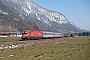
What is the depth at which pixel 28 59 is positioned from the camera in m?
28.2

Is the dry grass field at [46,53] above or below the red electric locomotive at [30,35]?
below

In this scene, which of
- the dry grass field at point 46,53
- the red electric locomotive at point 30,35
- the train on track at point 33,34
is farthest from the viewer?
the train on track at point 33,34

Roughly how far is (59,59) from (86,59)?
3.36 m

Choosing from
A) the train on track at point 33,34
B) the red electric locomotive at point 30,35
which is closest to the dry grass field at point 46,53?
the red electric locomotive at point 30,35

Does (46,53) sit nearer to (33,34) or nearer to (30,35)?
(30,35)

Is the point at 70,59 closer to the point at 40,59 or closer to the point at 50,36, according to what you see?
the point at 40,59

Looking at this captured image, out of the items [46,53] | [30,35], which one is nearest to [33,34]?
[30,35]

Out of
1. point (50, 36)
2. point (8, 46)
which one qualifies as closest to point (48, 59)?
point (8, 46)

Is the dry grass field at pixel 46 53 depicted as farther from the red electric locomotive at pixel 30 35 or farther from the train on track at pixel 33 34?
the train on track at pixel 33 34

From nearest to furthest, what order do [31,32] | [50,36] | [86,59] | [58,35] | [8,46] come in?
[86,59] < [8,46] < [31,32] < [50,36] < [58,35]

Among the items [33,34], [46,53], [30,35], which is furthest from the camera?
[33,34]

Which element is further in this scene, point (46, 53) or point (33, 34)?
point (33, 34)

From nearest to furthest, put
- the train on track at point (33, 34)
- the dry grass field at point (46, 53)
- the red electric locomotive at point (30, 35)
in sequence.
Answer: the dry grass field at point (46, 53) → the red electric locomotive at point (30, 35) → the train on track at point (33, 34)

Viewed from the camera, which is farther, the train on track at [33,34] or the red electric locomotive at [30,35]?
the train on track at [33,34]
